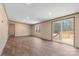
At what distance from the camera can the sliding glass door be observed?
7.86m

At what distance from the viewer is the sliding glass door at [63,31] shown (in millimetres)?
7857

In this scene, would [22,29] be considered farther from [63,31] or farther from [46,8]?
[46,8]

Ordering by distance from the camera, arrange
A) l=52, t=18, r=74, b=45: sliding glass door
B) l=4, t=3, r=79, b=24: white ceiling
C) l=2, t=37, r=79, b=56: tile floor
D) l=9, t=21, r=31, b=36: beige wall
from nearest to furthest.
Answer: l=2, t=37, r=79, b=56: tile floor
l=4, t=3, r=79, b=24: white ceiling
l=52, t=18, r=74, b=45: sliding glass door
l=9, t=21, r=31, b=36: beige wall

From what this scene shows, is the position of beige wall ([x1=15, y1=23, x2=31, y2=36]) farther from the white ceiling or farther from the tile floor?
the tile floor

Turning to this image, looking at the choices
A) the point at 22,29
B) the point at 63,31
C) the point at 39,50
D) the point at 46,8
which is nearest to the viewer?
the point at 39,50

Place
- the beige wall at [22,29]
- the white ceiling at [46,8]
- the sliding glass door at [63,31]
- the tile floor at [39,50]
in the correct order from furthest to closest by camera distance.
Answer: the beige wall at [22,29], the sliding glass door at [63,31], the white ceiling at [46,8], the tile floor at [39,50]

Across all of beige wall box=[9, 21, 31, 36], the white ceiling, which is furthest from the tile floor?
beige wall box=[9, 21, 31, 36]

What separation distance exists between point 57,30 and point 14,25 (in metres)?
7.92

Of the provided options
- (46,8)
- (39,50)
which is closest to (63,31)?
(46,8)

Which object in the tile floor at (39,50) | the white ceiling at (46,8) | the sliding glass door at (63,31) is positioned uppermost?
the white ceiling at (46,8)

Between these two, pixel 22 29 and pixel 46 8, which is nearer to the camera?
pixel 46 8

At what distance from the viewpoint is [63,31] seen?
8.33 meters

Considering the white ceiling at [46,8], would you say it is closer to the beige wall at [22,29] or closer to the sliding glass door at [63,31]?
the sliding glass door at [63,31]

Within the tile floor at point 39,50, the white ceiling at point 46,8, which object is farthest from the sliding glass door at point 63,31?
the tile floor at point 39,50
